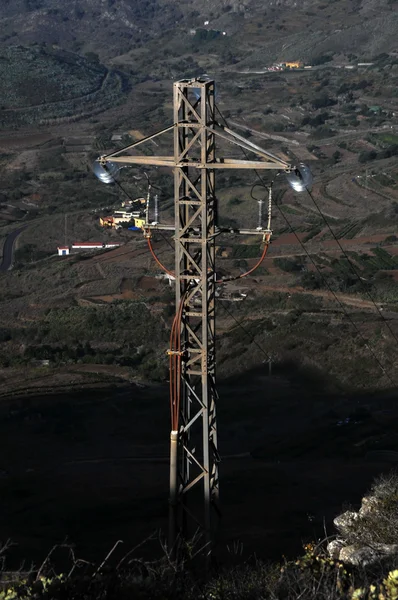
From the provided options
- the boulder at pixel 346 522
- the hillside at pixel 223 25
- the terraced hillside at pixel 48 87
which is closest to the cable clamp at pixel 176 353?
the boulder at pixel 346 522

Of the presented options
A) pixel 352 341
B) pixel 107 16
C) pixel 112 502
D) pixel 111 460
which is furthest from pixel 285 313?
pixel 107 16

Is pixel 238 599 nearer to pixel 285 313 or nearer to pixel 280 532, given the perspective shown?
pixel 280 532

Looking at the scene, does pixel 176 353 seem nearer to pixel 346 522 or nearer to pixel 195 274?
pixel 195 274

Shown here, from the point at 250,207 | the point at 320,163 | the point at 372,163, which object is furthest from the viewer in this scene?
the point at 320,163

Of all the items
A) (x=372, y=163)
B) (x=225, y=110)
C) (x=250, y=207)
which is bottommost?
(x=250, y=207)

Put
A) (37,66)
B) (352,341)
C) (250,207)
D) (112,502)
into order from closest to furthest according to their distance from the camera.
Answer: (112,502) < (352,341) < (250,207) < (37,66)

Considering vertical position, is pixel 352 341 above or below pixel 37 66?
below

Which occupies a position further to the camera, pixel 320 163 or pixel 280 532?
pixel 320 163
